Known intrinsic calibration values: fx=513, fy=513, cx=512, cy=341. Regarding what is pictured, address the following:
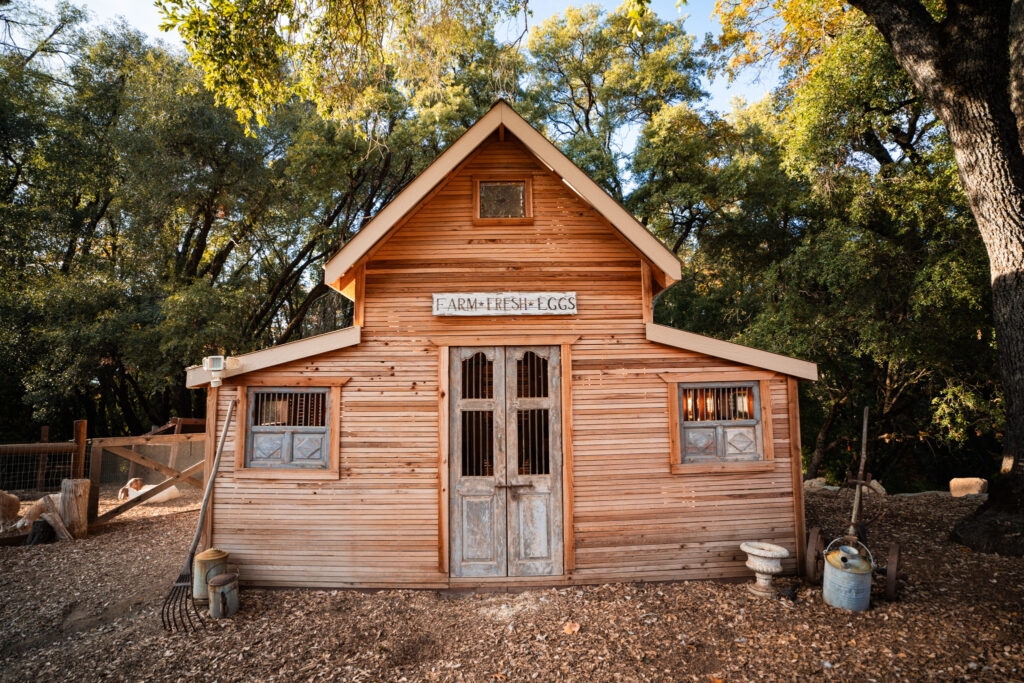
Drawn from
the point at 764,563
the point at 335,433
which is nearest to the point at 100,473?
the point at 335,433

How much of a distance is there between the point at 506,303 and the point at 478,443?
187cm

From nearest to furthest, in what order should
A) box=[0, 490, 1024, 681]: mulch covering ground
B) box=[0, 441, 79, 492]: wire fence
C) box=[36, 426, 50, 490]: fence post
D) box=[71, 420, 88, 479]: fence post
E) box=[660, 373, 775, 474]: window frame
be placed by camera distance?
box=[0, 490, 1024, 681]: mulch covering ground
box=[660, 373, 775, 474]: window frame
box=[71, 420, 88, 479]: fence post
box=[36, 426, 50, 490]: fence post
box=[0, 441, 79, 492]: wire fence

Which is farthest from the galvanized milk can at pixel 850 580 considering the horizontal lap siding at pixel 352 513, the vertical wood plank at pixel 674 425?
the horizontal lap siding at pixel 352 513

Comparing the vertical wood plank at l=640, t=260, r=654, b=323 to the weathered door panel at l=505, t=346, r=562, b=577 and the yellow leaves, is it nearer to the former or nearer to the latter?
the weathered door panel at l=505, t=346, r=562, b=577

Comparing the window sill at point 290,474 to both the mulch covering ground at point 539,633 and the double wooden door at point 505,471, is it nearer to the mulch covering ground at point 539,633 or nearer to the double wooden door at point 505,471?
the mulch covering ground at point 539,633

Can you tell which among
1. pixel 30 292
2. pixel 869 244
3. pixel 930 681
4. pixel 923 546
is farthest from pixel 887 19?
pixel 30 292

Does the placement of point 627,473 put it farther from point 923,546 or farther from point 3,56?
point 3,56

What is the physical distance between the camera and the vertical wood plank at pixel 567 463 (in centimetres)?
652

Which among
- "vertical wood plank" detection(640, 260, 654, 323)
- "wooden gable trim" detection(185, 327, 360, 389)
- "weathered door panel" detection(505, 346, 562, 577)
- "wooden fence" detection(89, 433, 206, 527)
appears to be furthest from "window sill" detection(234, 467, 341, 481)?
"vertical wood plank" detection(640, 260, 654, 323)

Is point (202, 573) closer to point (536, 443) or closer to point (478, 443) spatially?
point (478, 443)

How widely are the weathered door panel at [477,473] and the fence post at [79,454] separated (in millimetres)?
8119

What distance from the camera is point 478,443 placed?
22.0ft

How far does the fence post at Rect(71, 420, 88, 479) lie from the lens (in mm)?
9812

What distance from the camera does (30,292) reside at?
14.5 meters
